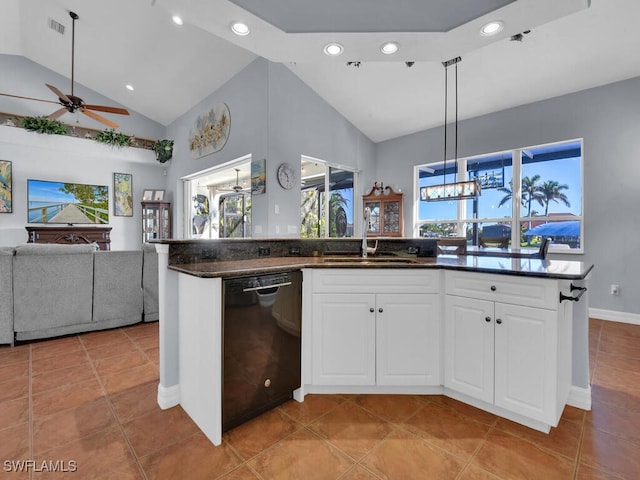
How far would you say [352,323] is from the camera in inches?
77.4

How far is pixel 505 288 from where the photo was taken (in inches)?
66.6

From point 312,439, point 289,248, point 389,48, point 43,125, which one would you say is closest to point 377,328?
point 312,439

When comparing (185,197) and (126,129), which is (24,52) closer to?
(126,129)

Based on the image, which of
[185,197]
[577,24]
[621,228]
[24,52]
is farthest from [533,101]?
[24,52]

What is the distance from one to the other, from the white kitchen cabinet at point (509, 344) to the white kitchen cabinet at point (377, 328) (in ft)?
0.42

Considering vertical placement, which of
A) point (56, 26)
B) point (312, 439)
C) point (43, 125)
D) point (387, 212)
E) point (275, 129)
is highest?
point (56, 26)

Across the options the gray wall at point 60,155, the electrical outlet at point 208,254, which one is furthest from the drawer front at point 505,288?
the gray wall at point 60,155

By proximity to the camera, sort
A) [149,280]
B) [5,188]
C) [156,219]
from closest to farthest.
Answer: [149,280] < [5,188] < [156,219]

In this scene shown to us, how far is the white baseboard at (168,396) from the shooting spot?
1902 millimetres

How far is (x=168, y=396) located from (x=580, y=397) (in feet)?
8.51

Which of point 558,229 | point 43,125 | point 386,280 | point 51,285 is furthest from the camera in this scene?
point 43,125

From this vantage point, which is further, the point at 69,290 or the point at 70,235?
the point at 70,235

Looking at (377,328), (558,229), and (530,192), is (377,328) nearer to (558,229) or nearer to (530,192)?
(558,229)

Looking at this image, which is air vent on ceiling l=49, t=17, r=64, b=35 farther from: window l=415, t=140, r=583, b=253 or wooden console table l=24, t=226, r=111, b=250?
window l=415, t=140, r=583, b=253
